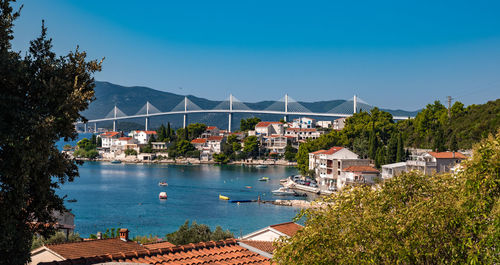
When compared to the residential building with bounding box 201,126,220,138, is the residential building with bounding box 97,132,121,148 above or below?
below

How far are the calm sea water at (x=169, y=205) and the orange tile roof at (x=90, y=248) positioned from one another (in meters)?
8.98

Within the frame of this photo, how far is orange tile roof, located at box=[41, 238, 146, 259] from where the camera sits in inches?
246

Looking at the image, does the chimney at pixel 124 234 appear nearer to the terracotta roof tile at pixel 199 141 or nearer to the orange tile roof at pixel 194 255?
the orange tile roof at pixel 194 255

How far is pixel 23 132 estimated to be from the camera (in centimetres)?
320

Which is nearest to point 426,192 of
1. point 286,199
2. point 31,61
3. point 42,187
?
point 42,187

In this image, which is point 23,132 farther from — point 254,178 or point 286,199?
point 254,178

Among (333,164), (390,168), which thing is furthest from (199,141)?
(390,168)

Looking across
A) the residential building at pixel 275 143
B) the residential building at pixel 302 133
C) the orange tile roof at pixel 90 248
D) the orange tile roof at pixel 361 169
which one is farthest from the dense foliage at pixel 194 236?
the residential building at pixel 302 133

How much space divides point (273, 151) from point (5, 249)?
53.0 m

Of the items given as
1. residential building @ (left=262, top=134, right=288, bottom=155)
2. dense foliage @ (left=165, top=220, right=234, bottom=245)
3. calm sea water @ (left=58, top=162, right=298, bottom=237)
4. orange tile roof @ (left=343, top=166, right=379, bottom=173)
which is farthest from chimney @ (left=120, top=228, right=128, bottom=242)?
residential building @ (left=262, top=134, right=288, bottom=155)

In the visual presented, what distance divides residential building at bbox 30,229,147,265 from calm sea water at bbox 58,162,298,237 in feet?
29.5

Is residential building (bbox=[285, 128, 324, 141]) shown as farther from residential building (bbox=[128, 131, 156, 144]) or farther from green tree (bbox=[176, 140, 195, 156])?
residential building (bbox=[128, 131, 156, 144])


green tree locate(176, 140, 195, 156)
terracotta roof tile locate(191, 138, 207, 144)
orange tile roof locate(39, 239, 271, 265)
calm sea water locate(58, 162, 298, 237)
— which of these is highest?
terracotta roof tile locate(191, 138, 207, 144)

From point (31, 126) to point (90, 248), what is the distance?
4111 mm
